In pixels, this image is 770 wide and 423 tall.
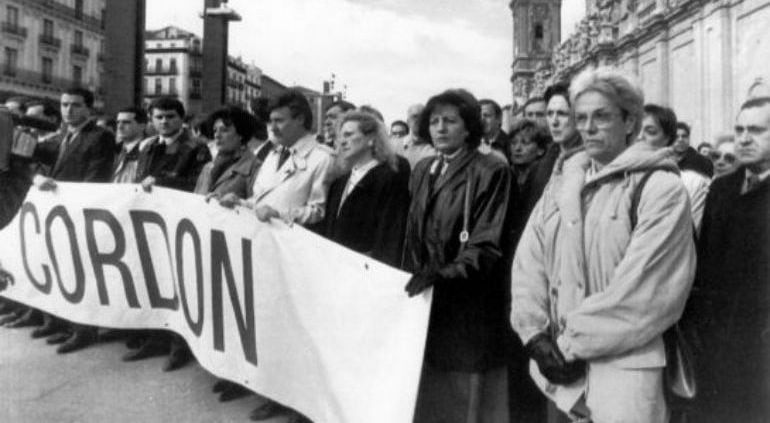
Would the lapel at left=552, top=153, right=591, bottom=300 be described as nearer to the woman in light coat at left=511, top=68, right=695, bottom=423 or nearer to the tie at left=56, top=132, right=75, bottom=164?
the woman in light coat at left=511, top=68, right=695, bottom=423

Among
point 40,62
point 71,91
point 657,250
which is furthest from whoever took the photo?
point 40,62

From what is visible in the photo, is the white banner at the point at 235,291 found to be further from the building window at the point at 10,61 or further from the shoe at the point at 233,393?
the building window at the point at 10,61

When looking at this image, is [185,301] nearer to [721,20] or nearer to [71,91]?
[71,91]

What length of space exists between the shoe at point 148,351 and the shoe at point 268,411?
133 centimetres

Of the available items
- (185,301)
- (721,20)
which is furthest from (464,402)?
(721,20)

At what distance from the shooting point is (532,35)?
73.8 metres

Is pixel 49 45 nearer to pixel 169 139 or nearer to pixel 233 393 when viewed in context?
pixel 169 139

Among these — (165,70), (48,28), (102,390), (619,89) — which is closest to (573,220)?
(619,89)

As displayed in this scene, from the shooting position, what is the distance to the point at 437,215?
3.03m

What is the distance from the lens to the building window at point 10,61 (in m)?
41.3

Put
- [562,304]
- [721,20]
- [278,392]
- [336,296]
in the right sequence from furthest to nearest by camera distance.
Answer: [721,20] < [278,392] < [336,296] < [562,304]

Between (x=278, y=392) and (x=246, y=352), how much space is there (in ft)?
1.00

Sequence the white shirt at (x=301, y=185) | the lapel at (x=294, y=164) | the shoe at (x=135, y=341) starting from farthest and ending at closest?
the shoe at (x=135, y=341), the lapel at (x=294, y=164), the white shirt at (x=301, y=185)

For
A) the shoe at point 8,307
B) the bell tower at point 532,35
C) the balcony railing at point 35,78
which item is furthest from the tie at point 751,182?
the bell tower at point 532,35
